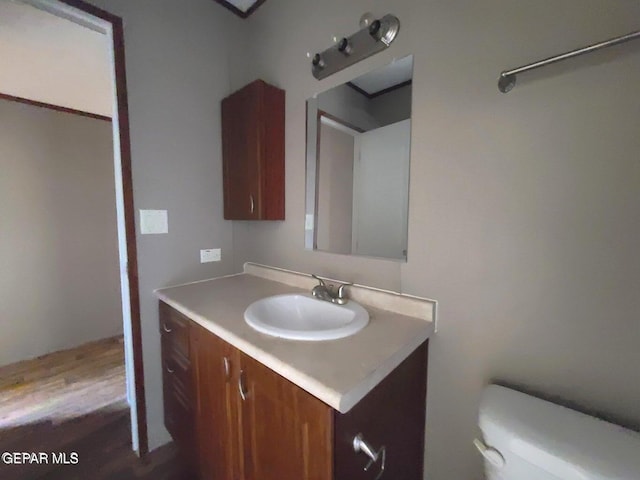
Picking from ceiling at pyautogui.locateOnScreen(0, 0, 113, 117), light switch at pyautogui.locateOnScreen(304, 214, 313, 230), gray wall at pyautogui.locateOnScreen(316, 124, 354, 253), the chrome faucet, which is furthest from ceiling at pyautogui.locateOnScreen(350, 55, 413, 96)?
ceiling at pyautogui.locateOnScreen(0, 0, 113, 117)

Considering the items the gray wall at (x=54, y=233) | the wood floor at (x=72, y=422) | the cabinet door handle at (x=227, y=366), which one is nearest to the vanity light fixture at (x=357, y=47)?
the cabinet door handle at (x=227, y=366)

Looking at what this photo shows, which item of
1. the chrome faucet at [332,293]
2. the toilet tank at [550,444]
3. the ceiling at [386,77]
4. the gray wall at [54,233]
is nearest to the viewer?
the toilet tank at [550,444]

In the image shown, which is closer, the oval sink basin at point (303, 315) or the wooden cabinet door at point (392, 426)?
the wooden cabinet door at point (392, 426)

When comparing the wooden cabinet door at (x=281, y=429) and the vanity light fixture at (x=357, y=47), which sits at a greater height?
the vanity light fixture at (x=357, y=47)

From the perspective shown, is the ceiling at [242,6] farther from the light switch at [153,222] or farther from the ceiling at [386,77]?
the light switch at [153,222]

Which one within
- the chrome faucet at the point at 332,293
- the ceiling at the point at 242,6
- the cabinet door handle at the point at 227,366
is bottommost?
the cabinet door handle at the point at 227,366

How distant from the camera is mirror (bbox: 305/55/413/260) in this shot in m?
1.01

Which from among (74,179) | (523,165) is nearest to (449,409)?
(523,165)

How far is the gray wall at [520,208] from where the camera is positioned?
62 centimetres

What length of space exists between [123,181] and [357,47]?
4.20 feet

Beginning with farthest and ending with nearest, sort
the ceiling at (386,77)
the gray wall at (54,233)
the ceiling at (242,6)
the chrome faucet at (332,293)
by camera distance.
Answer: the gray wall at (54,233) → the ceiling at (242,6) → the chrome faucet at (332,293) → the ceiling at (386,77)

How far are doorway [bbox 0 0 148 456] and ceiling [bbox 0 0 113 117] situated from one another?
27 centimetres

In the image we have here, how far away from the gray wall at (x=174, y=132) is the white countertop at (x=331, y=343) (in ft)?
0.89

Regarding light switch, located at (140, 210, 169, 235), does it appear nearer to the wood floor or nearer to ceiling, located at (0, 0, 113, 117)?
ceiling, located at (0, 0, 113, 117)
